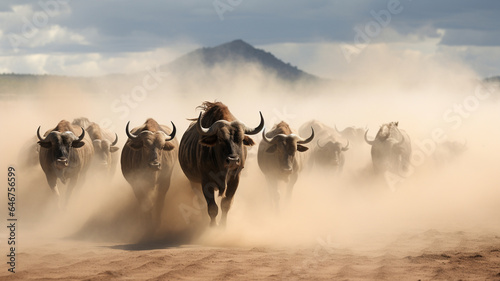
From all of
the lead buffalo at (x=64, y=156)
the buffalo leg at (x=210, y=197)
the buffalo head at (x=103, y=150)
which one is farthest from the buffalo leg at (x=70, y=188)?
the buffalo leg at (x=210, y=197)

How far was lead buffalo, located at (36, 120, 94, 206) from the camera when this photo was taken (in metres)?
20.2

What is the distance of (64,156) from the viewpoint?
20.0m

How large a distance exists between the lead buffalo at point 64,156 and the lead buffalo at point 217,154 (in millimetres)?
3950

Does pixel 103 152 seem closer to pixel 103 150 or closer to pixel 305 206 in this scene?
pixel 103 150

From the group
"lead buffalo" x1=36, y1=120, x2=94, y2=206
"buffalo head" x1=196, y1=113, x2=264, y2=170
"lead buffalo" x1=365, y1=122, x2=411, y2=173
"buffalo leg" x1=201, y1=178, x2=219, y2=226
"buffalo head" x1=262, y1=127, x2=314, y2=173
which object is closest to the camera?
"buffalo head" x1=196, y1=113, x2=264, y2=170

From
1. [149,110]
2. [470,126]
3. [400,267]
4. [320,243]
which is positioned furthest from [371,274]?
[149,110]

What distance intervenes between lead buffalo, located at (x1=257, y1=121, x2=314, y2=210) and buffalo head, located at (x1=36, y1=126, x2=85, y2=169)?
4.48 metres

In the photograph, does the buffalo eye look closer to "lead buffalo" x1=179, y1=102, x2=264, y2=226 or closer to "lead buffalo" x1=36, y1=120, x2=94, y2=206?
"lead buffalo" x1=179, y1=102, x2=264, y2=226

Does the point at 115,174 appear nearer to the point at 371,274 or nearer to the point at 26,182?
the point at 26,182

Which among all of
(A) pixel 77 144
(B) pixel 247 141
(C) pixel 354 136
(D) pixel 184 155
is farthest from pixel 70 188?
(C) pixel 354 136

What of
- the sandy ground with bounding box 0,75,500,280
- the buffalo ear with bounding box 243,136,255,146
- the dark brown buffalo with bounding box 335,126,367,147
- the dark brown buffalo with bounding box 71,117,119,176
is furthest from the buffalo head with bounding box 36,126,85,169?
the dark brown buffalo with bounding box 335,126,367,147

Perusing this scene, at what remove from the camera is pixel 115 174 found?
82.5 ft

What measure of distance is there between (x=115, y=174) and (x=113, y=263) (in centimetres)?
1163

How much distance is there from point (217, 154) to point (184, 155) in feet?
5.21
